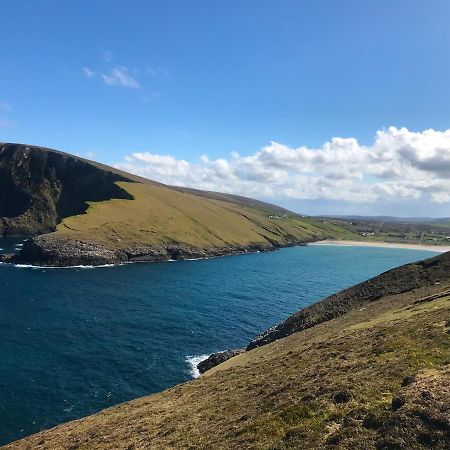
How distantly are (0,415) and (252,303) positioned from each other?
75991 millimetres

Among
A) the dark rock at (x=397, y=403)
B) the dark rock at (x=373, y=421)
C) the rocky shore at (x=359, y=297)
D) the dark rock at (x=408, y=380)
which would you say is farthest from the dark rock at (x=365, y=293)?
the dark rock at (x=373, y=421)

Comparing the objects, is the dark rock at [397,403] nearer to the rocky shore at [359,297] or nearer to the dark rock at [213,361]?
the rocky shore at [359,297]

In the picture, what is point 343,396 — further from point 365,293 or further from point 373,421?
point 365,293

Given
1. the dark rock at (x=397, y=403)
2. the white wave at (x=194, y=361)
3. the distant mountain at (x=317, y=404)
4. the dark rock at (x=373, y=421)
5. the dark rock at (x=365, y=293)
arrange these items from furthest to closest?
the dark rock at (x=365, y=293)
the white wave at (x=194, y=361)
the dark rock at (x=397, y=403)
the dark rock at (x=373, y=421)
the distant mountain at (x=317, y=404)

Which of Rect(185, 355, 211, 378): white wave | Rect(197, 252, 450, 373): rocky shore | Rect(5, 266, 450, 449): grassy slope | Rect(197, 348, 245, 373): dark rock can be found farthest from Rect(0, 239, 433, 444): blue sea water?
Rect(5, 266, 450, 449): grassy slope

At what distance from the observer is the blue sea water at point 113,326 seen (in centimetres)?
5912

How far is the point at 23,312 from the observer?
97250 mm

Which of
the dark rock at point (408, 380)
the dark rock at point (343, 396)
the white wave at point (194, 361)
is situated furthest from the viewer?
the white wave at point (194, 361)

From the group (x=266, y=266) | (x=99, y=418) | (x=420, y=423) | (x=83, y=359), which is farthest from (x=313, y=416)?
(x=266, y=266)

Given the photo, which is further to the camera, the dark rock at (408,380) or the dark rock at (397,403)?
the dark rock at (408,380)

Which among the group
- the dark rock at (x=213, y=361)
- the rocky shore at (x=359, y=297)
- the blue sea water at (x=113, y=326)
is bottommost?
the blue sea water at (x=113, y=326)

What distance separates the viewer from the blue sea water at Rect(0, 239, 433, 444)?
59.1m

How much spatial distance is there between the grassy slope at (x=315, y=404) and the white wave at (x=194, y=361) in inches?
896

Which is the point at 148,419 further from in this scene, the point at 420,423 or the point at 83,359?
the point at 83,359
